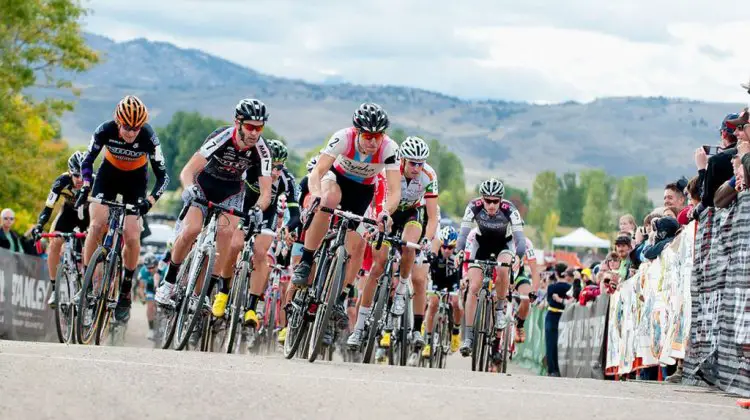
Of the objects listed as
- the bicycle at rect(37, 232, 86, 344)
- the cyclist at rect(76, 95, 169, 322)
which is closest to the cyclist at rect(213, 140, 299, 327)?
the cyclist at rect(76, 95, 169, 322)

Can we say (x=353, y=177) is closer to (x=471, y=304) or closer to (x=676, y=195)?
(x=471, y=304)

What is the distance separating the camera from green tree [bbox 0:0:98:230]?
4059 centimetres

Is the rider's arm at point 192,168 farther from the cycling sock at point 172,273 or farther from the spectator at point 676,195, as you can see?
the spectator at point 676,195

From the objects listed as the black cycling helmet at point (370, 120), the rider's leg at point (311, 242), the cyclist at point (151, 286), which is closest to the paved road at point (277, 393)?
the rider's leg at point (311, 242)

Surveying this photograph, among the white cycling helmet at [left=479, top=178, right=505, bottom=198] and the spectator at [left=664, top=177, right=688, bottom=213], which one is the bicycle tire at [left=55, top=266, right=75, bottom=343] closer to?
the white cycling helmet at [left=479, top=178, right=505, bottom=198]

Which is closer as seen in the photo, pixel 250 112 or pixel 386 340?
pixel 250 112

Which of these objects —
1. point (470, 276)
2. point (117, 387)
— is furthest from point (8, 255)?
point (117, 387)

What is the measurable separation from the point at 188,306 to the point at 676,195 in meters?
5.78

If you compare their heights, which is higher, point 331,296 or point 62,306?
point 331,296

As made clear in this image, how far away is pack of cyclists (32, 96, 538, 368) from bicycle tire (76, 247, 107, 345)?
10.2 inches

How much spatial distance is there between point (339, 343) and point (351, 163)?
7.49 metres

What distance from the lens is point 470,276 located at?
680 inches

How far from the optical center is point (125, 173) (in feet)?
48.5

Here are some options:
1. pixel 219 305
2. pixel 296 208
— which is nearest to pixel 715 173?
pixel 219 305
